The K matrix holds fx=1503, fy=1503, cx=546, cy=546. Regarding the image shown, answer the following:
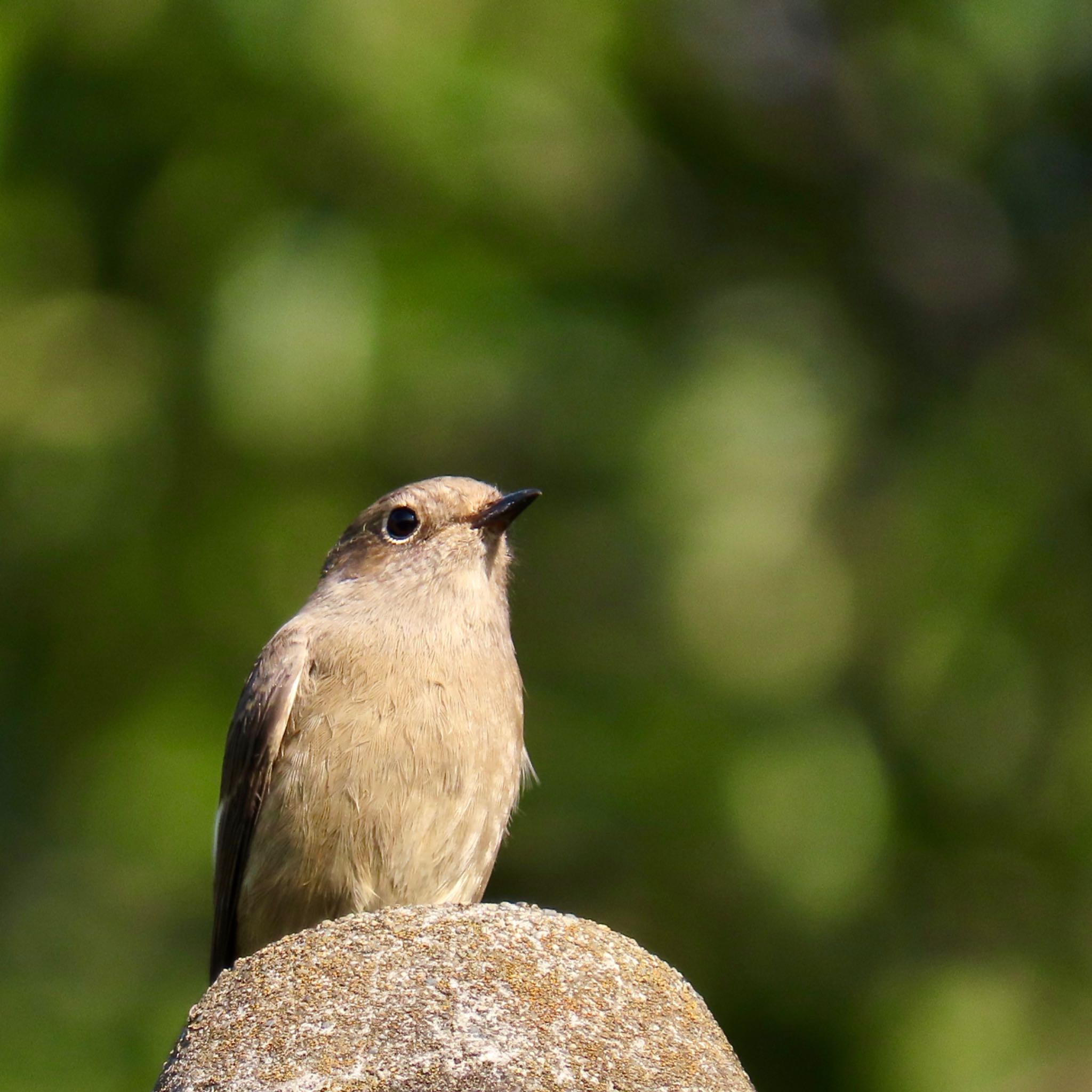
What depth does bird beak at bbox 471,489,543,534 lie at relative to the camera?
5348 mm

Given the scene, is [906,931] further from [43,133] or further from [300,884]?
[43,133]

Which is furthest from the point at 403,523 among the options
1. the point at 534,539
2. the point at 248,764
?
the point at 534,539

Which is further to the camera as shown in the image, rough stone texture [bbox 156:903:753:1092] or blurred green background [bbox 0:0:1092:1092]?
blurred green background [bbox 0:0:1092:1092]

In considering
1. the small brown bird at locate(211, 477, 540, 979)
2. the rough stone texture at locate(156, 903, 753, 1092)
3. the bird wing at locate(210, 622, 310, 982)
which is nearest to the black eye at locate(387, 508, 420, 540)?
the small brown bird at locate(211, 477, 540, 979)

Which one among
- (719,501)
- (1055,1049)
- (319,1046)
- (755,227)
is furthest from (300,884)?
(755,227)

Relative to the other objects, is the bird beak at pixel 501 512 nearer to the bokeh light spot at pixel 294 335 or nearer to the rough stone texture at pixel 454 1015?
the bokeh light spot at pixel 294 335

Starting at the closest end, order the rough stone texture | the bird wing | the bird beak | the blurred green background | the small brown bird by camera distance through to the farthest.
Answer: the rough stone texture, the small brown bird, the bird wing, the bird beak, the blurred green background

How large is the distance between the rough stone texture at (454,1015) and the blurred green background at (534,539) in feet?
14.2

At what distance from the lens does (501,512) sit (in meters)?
5.40

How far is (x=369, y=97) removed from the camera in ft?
23.3

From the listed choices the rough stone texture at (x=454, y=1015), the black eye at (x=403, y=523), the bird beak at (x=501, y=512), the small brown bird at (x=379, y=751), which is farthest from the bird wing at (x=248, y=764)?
the rough stone texture at (x=454, y=1015)

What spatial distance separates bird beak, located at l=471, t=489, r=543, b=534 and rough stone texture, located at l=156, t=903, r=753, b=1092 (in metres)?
2.67

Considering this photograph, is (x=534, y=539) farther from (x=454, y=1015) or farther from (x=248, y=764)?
(x=454, y=1015)

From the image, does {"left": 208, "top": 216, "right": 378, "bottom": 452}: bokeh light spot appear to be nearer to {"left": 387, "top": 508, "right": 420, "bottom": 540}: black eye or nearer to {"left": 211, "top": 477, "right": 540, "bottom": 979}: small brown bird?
{"left": 387, "top": 508, "right": 420, "bottom": 540}: black eye
